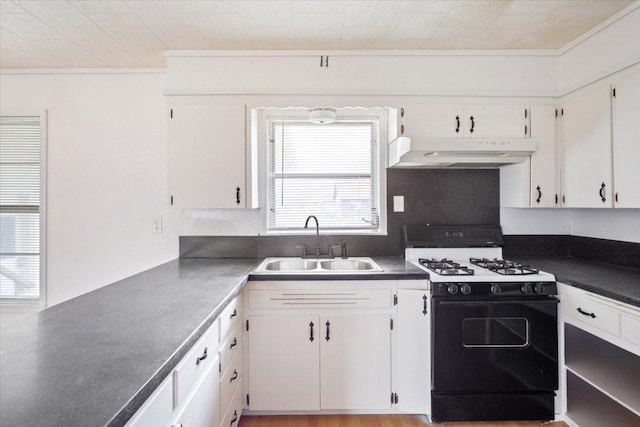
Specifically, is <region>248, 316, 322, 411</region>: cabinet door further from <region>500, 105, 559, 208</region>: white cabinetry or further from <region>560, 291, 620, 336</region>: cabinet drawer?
<region>500, 105, 559, 208</region>: white cabinetry

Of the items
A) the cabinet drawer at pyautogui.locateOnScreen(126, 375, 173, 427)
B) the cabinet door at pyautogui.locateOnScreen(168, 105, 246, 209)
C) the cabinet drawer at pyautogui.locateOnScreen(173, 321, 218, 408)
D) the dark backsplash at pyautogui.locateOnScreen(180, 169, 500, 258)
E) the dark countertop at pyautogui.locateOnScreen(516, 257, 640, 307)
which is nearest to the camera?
the cabinet drawer at pyautogui.locateOnScreen(126, 375, 173, 427)

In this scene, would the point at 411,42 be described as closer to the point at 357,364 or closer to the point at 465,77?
the point at 465,77

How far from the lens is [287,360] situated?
2.06m

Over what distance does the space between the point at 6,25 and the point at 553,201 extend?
3893 millimetres

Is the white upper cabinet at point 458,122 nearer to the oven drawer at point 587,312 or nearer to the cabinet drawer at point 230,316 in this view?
the oven drawer at point 587,312

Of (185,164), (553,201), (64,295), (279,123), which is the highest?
(279,123)

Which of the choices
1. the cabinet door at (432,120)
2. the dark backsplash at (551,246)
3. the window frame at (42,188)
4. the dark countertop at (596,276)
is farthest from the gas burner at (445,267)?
the window frame at (42,188)

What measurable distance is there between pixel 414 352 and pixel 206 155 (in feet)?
6.35

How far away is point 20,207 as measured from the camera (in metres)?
2.74

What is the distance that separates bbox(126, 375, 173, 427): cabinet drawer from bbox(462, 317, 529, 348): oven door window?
5.38ft

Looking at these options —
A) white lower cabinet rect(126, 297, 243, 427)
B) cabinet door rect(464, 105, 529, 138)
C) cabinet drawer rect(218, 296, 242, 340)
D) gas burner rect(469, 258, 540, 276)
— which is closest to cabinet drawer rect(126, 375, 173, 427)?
white lower cabinet rect(126, 297, 243, 427)

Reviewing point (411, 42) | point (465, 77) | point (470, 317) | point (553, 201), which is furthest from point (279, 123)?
point (553, 201)

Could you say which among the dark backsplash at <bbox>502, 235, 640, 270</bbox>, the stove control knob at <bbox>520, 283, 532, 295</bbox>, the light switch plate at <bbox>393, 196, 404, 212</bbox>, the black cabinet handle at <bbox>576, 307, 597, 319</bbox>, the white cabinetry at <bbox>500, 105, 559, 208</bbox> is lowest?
the black cabinet handle at <bbox>576, 307, 597, 319</bbox>

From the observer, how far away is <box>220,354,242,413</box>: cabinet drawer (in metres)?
1.60
